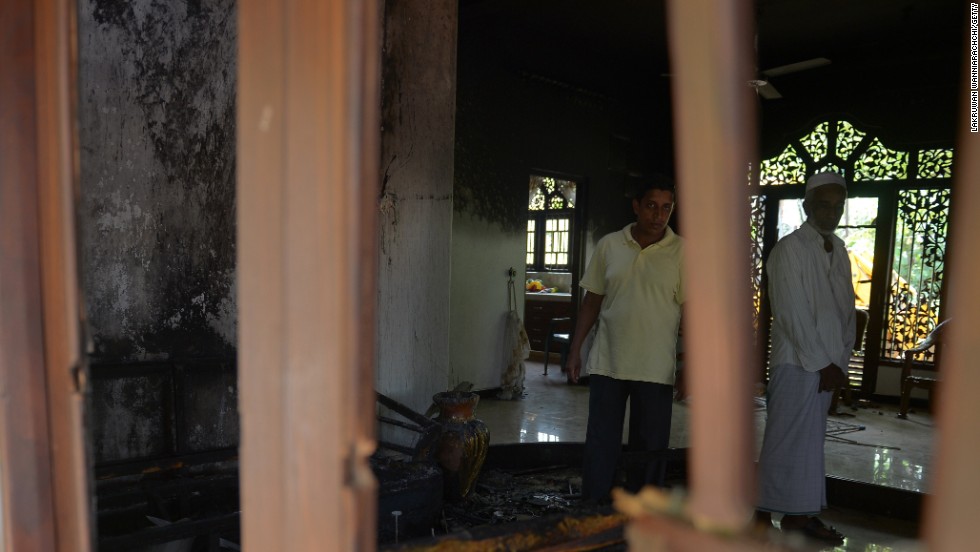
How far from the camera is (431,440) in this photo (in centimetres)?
322

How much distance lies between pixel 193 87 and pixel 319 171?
3.01 m

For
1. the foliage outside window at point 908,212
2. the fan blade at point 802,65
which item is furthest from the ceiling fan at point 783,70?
the foliage outside window at point 908,212

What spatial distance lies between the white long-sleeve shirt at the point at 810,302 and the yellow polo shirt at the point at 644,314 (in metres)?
0.53

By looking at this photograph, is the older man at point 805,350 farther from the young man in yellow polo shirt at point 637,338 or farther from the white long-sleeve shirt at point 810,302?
the young man in yellow polo shirt at point 637,338

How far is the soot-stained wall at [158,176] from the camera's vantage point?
3016mm

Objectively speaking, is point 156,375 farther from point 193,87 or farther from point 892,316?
point 892,316

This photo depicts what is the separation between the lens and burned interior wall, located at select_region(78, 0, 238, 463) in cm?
302

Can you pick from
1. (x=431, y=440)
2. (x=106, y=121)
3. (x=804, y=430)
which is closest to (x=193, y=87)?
(x=106, y=121)

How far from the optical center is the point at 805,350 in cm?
294

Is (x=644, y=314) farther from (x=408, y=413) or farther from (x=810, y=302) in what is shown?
(x=408, y=413)

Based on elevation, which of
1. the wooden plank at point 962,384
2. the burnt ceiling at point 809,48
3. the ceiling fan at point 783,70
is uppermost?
the burnt ceiling at point 809,48

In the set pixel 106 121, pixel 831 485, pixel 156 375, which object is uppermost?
pixel 106 121

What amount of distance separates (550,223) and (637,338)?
639 cm

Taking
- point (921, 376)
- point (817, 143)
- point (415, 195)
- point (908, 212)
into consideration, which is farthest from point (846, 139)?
point (415, 195)
